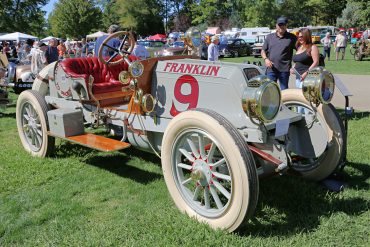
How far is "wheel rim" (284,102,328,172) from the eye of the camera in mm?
3874

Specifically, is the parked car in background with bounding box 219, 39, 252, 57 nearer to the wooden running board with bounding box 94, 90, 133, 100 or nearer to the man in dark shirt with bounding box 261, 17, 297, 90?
the man in dark shirt with bounding box 261, 17, 297, 90

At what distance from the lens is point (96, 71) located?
5.62m

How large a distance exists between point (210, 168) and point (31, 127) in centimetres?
322

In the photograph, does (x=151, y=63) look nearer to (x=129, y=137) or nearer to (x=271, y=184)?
(x=129, y=137)

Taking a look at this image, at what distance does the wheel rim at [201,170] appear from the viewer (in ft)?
10.1

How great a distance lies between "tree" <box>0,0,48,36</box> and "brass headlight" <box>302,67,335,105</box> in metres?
55.2

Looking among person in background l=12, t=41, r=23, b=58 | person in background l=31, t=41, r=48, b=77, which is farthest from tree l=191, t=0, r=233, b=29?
person in background l=31, t=41, r=48, b=77

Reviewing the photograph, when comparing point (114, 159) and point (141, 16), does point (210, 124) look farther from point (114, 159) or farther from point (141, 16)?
point (141, 16)

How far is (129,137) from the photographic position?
4309mm

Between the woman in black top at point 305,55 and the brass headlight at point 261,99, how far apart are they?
3.15 m

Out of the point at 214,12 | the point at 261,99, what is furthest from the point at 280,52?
the point at 214,12

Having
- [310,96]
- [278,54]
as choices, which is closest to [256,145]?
[310,96]

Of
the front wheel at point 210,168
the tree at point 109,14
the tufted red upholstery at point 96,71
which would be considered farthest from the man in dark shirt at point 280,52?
the tree at point 109,14

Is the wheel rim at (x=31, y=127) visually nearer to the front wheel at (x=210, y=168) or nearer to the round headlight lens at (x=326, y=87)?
the front wheel at (x=210, y=168)
